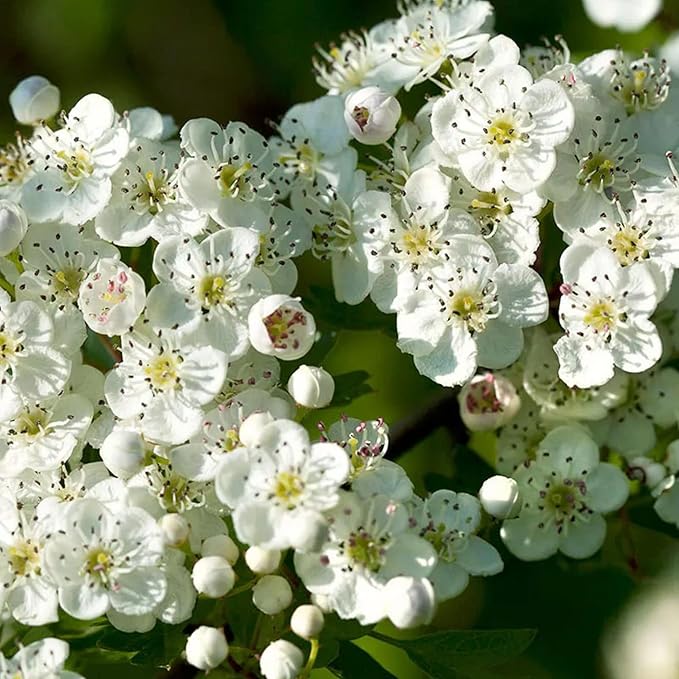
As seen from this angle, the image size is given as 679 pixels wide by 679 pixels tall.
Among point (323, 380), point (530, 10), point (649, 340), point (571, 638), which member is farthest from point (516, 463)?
point (530, 10)

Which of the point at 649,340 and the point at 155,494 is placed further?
the point at 649,340

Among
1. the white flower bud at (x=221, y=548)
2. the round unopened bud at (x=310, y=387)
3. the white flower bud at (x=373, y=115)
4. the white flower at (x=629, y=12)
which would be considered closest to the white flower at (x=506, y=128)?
the white flower bud at (x=373, y=115)

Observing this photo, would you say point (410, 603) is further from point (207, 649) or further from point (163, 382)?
point (163, 382)

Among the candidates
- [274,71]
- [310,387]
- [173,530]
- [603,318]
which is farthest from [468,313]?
[274,71]

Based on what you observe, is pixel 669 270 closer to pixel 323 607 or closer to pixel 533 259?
pixel 533 259

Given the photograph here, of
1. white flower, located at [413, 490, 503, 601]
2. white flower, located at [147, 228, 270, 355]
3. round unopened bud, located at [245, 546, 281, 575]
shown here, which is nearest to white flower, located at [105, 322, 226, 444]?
white flower, located at [147, 228, 270, 355]

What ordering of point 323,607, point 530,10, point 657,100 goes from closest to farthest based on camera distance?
point 323,607 < point 657,100 < point 530,10

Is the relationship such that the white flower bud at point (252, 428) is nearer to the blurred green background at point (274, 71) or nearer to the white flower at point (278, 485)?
the white flower at point (278, 485)
